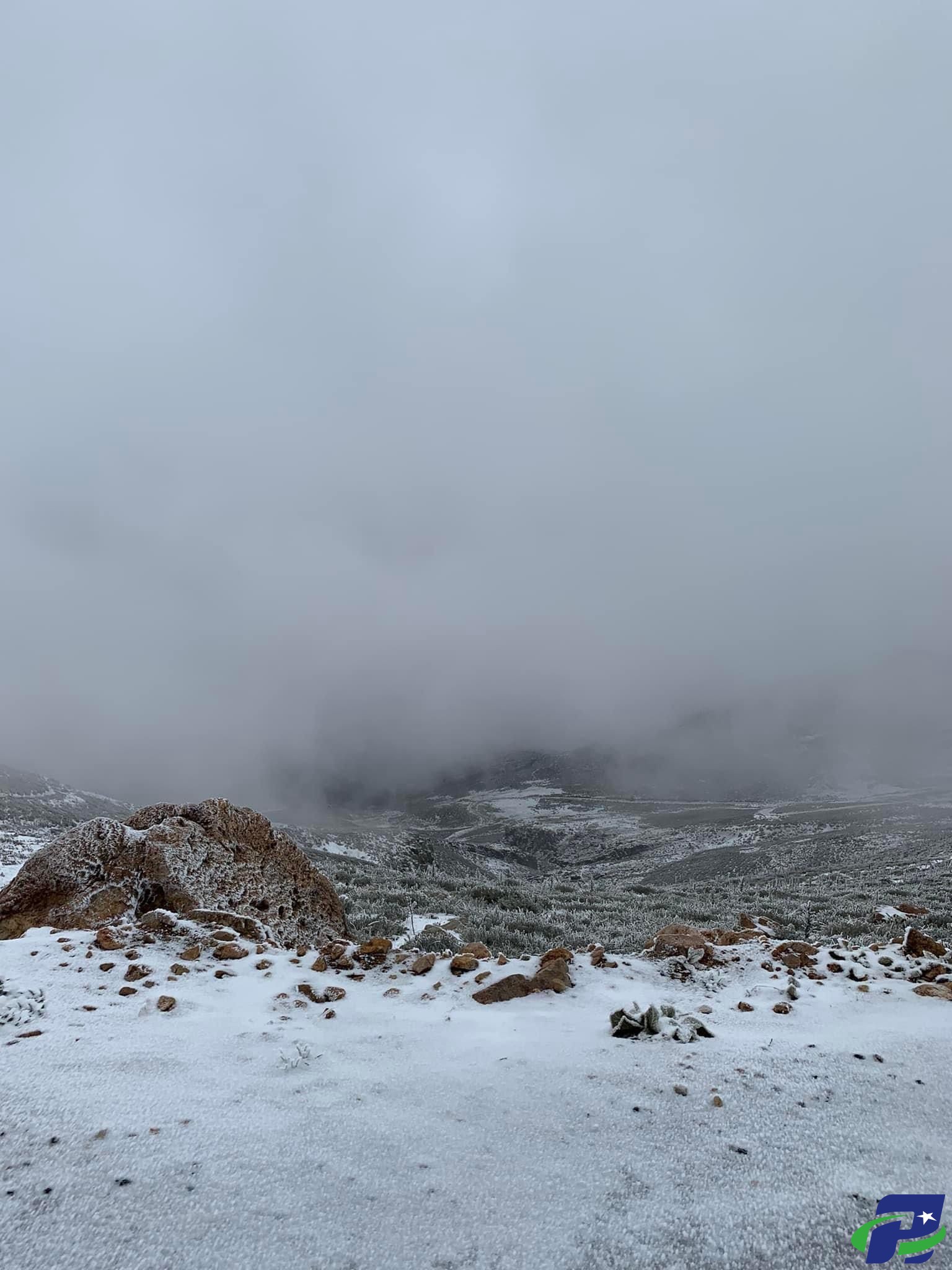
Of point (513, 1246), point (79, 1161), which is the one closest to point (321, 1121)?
point (79, 1161)

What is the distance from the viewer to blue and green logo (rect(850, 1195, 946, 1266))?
7.91 feet

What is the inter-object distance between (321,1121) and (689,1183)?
193 cm

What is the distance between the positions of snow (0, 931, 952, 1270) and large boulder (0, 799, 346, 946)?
100 inches

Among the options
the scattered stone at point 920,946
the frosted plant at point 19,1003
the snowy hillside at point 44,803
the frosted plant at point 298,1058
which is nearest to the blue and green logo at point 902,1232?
the frosted plant at point 298,1058

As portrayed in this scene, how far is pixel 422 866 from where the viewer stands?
26219mm

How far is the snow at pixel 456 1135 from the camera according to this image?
244cm

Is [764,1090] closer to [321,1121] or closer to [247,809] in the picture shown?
[321,1121]

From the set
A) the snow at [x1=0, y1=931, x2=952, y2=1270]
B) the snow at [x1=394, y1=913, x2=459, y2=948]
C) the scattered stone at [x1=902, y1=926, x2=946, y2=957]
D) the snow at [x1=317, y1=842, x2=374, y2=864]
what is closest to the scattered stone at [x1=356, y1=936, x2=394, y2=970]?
the snow at [x1=0, y1=931, x2=952, y2=1270]

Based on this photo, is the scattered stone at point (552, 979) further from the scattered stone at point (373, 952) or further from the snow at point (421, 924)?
the snow at point (421, 924)

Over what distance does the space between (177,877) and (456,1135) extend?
20.0 ft

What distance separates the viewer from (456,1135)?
3217mm

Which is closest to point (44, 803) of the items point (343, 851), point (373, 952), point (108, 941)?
point (343, 851)

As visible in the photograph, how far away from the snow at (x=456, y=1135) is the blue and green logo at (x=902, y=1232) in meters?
0.06

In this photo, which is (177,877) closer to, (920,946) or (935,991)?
(935,991)
